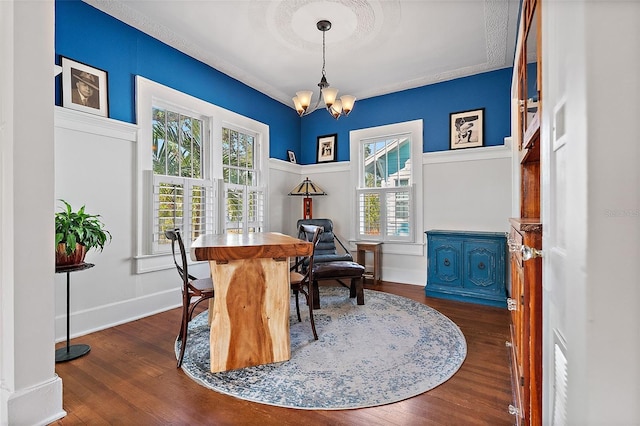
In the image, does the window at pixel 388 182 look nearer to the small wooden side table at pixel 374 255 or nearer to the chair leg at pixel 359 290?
the small wooden side table at pixel 374 255

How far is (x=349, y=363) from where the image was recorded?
2256mm

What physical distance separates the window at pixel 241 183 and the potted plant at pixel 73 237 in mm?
1940

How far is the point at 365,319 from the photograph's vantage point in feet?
10.5

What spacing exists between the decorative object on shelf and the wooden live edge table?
3.08 metres

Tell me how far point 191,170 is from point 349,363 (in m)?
2.95

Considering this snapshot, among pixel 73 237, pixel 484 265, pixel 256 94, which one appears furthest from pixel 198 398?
pixel 256 94

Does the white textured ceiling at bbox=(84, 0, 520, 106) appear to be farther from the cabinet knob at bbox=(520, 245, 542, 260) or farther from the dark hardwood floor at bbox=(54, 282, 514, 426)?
the dark hardwood floor at bbox=(54, 282, 514, 426)

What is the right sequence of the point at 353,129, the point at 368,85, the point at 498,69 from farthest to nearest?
the point at 353,129, the point at 368,85, the point at 498,69

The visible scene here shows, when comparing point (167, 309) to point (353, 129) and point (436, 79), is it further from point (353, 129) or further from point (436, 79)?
point (436, 79)

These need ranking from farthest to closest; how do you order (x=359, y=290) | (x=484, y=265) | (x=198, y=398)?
1. (x=484, y=265)
2. (x=359, y=290)
3. (x=198, y=398)

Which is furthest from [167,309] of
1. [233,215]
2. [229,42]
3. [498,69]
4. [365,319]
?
[498,69]

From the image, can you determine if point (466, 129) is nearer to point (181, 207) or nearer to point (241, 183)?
point (241, 183)

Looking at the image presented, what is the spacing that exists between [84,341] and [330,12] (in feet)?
12.2

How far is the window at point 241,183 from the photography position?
4422mm
